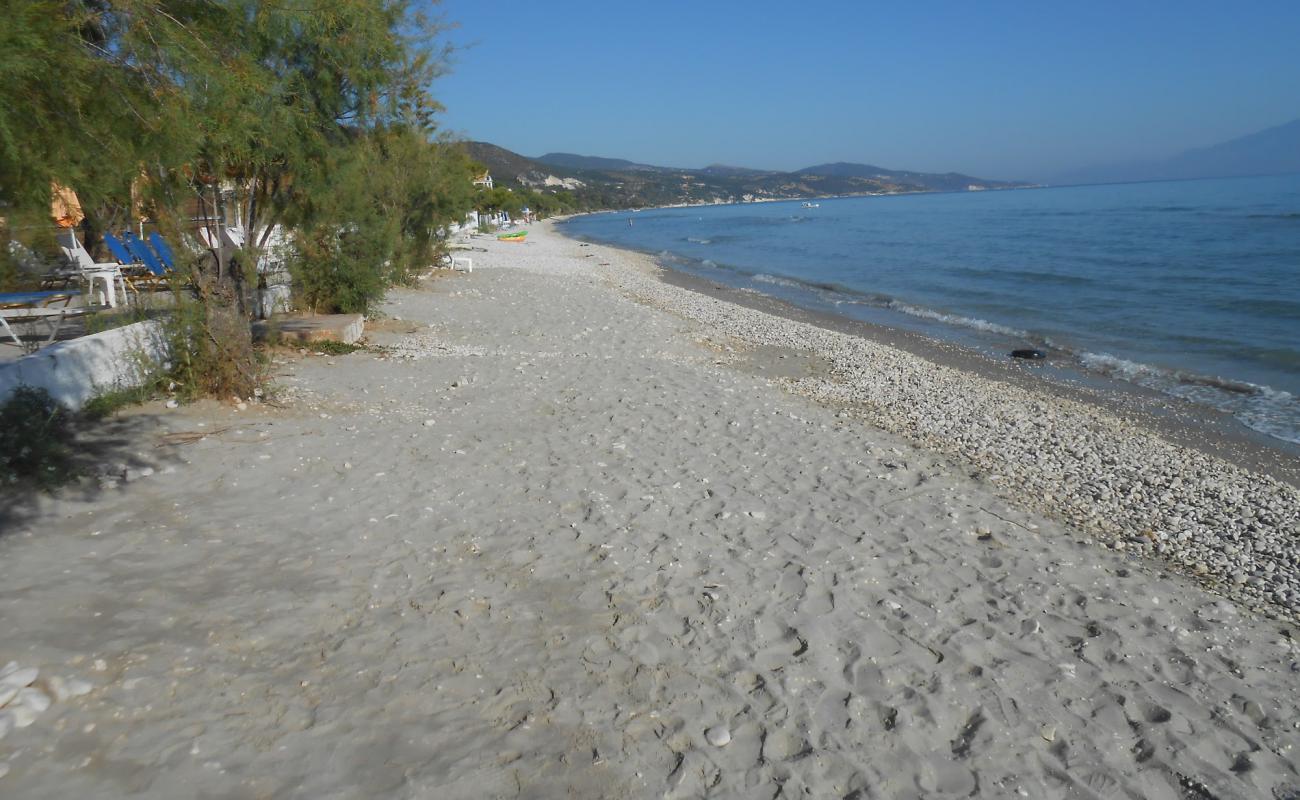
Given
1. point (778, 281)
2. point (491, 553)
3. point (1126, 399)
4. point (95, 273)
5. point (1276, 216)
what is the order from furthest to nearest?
point (1276, 216) < point (778, 281) < point (1126, 399) < point (95, 273) < point (491, 553)

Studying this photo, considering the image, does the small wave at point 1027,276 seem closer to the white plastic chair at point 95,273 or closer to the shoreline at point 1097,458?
the shoreline at point 1097,458

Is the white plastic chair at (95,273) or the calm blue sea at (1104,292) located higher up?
the white plastic chair at (95,273)

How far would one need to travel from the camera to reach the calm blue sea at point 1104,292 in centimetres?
1396

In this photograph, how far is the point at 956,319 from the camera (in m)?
19.7

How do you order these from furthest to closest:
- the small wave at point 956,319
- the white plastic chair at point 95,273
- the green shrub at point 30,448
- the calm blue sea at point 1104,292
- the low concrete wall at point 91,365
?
the small wave at point 956,319 → the calm blue sea at point 1104,292 → the white plastic chair at point 95,273 → the low concrete wall at point 91,365 → the green shrub at point 30,448

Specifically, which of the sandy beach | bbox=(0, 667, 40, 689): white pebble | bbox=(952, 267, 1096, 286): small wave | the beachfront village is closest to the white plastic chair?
the beachfront village

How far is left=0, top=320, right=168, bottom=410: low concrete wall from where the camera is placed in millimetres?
6027

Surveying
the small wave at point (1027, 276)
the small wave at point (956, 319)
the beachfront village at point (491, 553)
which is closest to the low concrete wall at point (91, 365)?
the beachfront village at point (491, 553)

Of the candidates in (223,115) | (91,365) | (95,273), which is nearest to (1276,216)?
(95,273)

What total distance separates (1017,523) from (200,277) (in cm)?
756

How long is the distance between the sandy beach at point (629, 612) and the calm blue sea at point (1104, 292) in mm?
6446

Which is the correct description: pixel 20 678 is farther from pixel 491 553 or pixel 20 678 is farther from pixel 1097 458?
pixel 1097 458

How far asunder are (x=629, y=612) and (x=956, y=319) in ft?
56.8

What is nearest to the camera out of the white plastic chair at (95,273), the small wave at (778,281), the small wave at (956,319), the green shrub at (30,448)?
the green shrub at (30,448)
